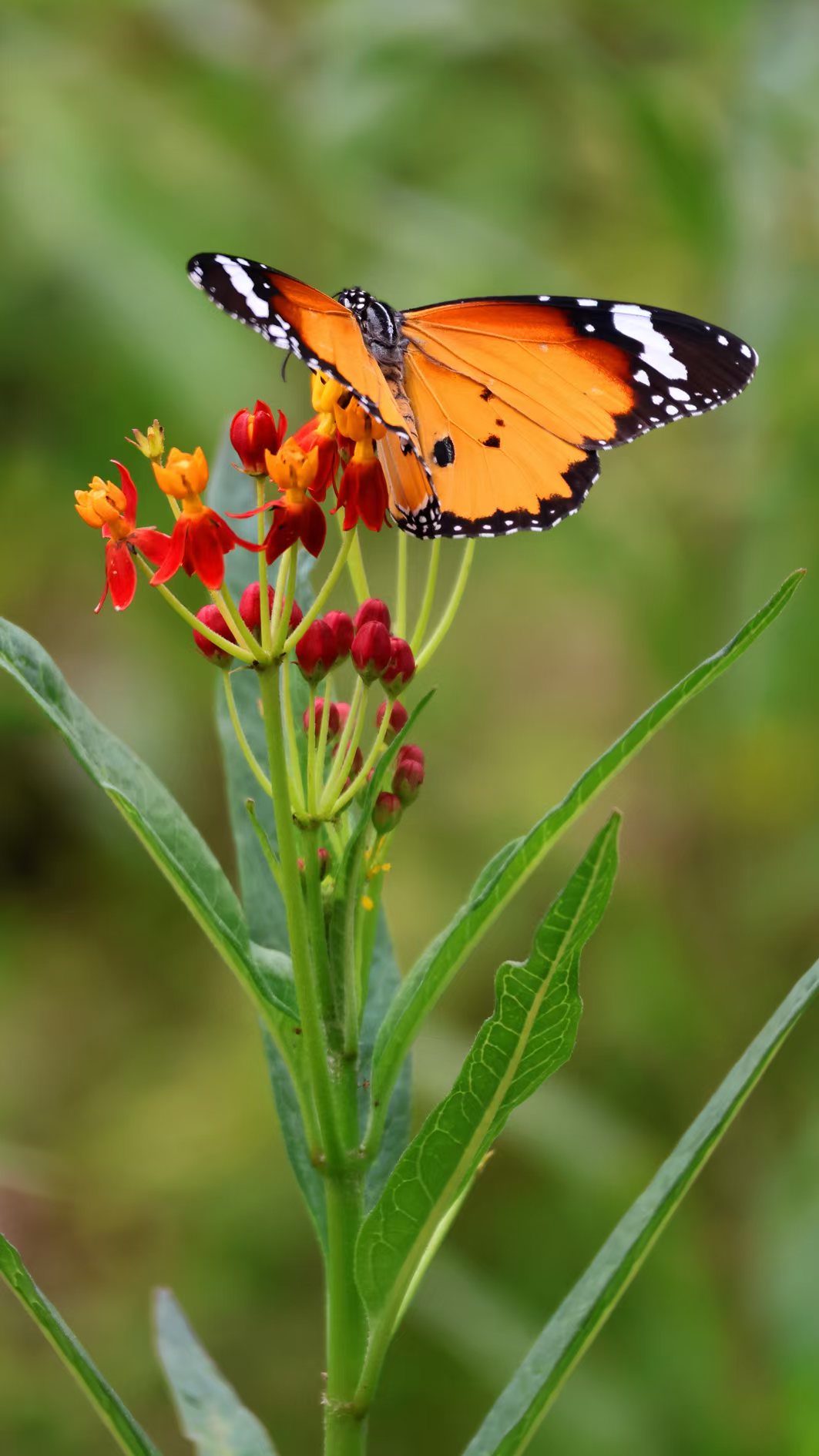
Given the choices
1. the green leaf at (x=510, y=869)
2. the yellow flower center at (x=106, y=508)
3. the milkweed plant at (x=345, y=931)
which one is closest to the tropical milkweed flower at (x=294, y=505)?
the milkweed plant at (x=345, y=931)

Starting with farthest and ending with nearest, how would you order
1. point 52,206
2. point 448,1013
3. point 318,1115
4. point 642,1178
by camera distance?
point 448,1013 → point 52,206 → point 642,1178 → point 318,1115

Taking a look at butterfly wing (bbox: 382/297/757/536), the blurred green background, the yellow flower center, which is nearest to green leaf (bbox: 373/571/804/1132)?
Answer: the yellow flower center

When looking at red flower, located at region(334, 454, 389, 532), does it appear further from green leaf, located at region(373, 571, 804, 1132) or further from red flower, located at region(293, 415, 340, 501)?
green leaf, located at region(373, 571, 804, 1132)

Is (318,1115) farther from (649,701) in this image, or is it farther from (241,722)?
(649,701)

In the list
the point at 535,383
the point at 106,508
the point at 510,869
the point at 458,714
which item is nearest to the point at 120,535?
the point at 106,508

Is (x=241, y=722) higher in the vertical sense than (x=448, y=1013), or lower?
higher

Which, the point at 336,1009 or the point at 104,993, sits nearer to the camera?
the point at 336,1009

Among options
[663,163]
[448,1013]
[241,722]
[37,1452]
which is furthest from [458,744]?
[241,722]
